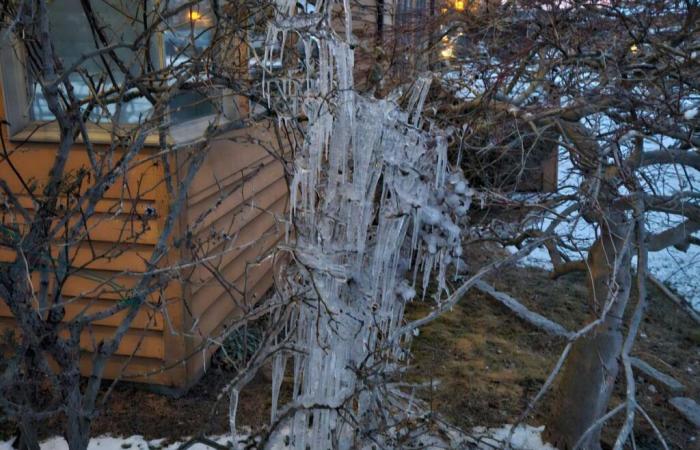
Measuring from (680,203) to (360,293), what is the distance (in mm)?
2031

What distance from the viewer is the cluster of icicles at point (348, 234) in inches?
86.9

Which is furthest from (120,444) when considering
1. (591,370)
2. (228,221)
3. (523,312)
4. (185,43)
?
(523,312)

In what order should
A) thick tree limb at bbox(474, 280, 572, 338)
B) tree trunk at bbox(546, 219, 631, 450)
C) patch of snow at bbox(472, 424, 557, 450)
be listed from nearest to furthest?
1. tree trunk at bbox(546, 219, 631, 450)
2. patch of snow at bbox(472, 424, 557, 450)
3. thick tree limb at bbox(474, 280, 572, 338)

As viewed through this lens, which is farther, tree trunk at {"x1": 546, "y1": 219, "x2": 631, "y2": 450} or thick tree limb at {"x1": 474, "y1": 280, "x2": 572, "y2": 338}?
thick tree limb at {"x1": 474, "y1": 280, "x2": 572, "y2": 338}

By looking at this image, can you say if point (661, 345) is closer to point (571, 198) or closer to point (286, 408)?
Answer: point (571, 198)

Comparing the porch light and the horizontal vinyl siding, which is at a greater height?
the porch light

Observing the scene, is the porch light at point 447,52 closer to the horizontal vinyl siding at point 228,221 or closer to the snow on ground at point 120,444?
the horizontal vinyl siding at point 228,221

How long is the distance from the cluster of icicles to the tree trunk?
5.41ft

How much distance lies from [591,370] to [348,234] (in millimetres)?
2315

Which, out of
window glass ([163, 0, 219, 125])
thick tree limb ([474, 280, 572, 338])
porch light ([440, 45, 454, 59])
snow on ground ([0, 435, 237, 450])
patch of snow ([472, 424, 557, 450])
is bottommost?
snow on ground ([0, 435, 237, 450])

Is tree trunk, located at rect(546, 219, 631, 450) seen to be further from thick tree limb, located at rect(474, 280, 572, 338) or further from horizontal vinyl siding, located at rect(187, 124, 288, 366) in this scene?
horizontal vinyl siding, located at rect(187, 124, 288, 366)

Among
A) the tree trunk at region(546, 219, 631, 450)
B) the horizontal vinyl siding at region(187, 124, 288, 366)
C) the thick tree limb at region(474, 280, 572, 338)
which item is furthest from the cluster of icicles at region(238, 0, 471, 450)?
the thick tree limb at region(474, 280, 572, 338)

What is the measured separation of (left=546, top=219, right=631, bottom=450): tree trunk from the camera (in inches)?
142

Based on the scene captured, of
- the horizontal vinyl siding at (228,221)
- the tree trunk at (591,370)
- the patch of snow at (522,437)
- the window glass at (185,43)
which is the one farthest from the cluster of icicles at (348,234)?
the patch of snow at (522,437)
